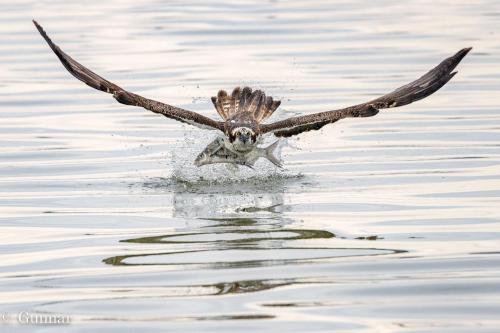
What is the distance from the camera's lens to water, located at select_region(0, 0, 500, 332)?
1001 cm

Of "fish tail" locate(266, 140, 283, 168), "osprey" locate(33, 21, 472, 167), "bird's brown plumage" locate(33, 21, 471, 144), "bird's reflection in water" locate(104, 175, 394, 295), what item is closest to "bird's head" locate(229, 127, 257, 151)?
"osprey" locate(33, 21, 472, 167)

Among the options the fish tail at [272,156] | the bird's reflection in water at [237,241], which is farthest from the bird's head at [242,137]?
the bird's reflection in water at [237,241]

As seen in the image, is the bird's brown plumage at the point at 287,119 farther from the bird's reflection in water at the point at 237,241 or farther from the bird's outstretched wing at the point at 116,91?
the bird's reflection in water at the point at 237,241

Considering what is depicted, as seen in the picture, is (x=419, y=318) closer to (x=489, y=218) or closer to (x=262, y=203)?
(x=489, y=218)

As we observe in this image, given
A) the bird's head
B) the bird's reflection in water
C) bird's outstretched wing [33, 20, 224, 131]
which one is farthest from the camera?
the bird's head

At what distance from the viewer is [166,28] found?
92.8ft

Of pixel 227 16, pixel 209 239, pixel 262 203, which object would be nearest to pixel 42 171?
pixel 262 203

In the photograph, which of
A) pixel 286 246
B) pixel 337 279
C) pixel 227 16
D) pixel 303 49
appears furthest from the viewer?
pixel 227 16

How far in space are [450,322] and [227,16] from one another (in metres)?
21.3

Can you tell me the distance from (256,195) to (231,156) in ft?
3.77

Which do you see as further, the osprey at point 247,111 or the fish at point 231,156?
the fish at point 231,156

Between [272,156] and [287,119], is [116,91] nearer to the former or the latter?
[287,119]

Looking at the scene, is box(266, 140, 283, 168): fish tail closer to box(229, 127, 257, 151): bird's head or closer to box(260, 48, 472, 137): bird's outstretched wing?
box(229, 127, 257, 151): bird's head

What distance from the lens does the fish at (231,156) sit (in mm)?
15242
